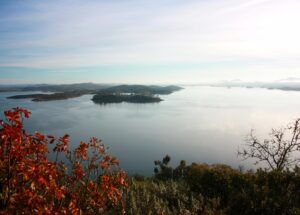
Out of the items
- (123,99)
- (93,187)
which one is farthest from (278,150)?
(123,99)

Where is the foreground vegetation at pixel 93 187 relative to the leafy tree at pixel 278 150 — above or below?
above

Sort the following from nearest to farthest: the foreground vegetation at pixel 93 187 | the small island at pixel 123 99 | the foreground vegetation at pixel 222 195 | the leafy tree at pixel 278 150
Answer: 1. the foreground vegetation at pixel 93 187
2. the foreground vegetation at pixel 222 195
3. the leafy tree at pixel 278 150
4. the small island at pixel 123 99

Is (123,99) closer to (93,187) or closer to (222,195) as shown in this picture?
(222,195)

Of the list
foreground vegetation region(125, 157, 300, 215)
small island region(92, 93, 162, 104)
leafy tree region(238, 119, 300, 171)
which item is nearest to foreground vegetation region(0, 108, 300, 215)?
foreground vegetation region(125, 157, 300, 215)

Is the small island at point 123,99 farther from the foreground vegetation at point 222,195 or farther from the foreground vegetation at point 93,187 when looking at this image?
the foreground vegetation at point 93,187

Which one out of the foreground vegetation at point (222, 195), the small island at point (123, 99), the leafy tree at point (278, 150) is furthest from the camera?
the small island at point (123, 99)

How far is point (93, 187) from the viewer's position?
502 cm

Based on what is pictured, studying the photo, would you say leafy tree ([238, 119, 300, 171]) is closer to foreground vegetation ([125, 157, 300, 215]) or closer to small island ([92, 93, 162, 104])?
foreground vegetation ([125, 157, 300, 215])

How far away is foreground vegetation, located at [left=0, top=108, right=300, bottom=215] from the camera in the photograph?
151 inches

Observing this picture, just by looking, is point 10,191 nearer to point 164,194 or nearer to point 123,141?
point 164,194

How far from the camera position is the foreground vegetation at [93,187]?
3.84m

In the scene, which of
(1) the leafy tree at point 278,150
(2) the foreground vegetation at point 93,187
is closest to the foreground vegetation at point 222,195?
(2) the foreground vegetation at point 93,187

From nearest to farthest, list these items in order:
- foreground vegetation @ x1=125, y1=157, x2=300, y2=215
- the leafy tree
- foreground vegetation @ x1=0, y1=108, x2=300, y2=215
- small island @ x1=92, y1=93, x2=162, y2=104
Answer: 1. foreground vegetation @ x1=0, y1=108, x2=300, y2=215
2. foreground vegetation @ x1=125, y1=157, x2=300, y2=215
3. the leafy tree
4. small island @ x1=92, y1=93, x2=162, y2=104

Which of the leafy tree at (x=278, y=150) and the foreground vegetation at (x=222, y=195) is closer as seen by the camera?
the foreground vegetation at (x=222, y=195)
